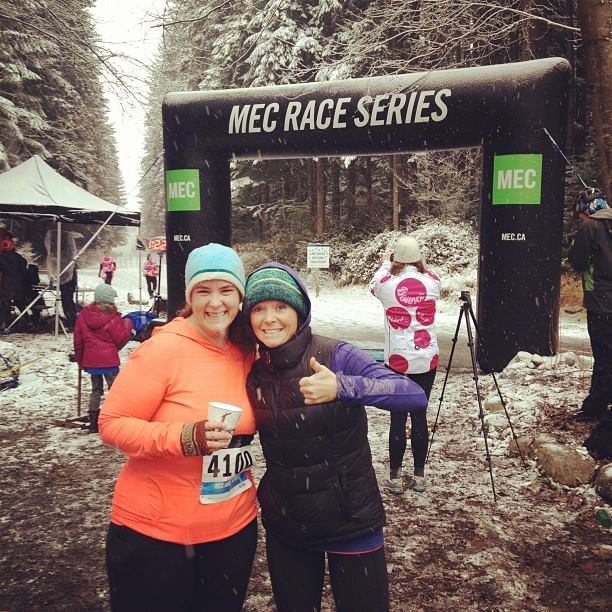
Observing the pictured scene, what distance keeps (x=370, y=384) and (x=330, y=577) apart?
72 cm

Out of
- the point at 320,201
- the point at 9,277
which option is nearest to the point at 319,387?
the point at 9,277

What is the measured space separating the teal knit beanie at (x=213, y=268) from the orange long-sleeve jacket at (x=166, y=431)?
0.70 ft

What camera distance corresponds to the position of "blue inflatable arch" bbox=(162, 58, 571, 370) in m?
7.65

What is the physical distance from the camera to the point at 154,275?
78.3ft

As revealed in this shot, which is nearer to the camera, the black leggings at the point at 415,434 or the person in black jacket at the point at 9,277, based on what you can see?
the black leggings at the point at 415,434

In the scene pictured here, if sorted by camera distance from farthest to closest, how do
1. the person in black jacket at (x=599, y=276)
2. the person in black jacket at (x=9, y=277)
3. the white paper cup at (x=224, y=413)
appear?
the person in black jacket at (x=9, y=277) < the person in black jacket at (x=599, y=276) < the white paper cup at (x=224, y=413)

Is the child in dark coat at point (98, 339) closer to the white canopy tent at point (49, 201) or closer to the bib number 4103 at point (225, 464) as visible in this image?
the bib number 4103 at point (225, 464)

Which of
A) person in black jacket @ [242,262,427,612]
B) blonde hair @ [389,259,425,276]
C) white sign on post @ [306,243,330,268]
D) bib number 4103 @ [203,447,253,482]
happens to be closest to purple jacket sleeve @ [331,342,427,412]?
person in black jacket @ [242,262,427,612]

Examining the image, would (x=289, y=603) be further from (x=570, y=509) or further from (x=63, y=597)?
(x=570, y=509)

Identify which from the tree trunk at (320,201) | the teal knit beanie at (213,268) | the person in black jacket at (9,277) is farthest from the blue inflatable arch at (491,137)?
the tree trunk at (320,201)

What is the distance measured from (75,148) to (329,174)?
13.8 m

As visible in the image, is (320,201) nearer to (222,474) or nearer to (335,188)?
(335,188)

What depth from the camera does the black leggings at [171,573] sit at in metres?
1.84

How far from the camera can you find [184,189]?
9.86 metres
